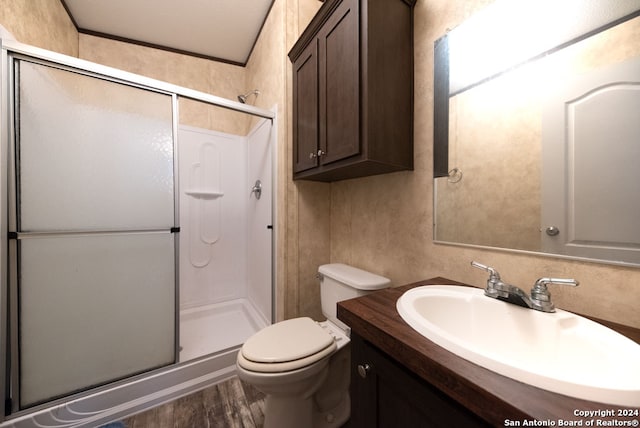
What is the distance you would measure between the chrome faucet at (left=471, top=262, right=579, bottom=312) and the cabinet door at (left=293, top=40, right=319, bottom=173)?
3.10 feet

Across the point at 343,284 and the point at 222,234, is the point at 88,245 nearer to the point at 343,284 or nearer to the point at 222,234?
the point at 222,234

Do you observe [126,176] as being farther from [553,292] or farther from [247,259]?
[553,292]

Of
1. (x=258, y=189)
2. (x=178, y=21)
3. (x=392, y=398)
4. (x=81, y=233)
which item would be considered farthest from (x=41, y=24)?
(x=392, y=398)

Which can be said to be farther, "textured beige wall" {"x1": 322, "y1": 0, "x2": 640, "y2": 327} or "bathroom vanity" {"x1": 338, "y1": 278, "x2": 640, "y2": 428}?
"textured beige wall" {"x1": 322, "y1": 0, "x2": 640, "y2": 327}

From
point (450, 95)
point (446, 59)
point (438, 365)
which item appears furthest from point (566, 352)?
point (446, 59)

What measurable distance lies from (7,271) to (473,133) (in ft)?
6.79

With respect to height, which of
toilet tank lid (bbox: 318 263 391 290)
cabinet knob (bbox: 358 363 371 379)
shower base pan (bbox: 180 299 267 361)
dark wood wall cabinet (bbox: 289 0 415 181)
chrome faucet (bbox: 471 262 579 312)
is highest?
dark wood wall cabinet (bbox: 289 0 415 181)

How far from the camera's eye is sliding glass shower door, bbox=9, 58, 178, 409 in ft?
3.39

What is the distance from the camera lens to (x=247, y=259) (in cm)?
241

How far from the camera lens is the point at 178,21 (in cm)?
179

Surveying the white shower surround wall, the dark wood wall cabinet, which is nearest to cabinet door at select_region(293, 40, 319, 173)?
the dark wood wall cabinet

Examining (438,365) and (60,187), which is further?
(60,187)

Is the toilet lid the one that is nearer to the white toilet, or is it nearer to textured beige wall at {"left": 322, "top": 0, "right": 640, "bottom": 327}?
the white toilet

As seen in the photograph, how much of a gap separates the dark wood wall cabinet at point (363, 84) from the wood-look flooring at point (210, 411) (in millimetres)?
1341
